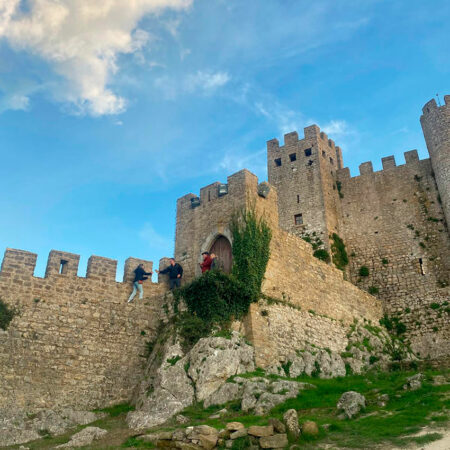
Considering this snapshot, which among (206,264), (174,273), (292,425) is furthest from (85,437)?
(174,273)

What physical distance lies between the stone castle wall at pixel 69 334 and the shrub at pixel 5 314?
0.42 ft

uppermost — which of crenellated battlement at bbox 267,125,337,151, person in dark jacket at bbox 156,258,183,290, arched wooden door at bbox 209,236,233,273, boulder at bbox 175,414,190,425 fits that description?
crenellated battlement at bbox 267,125,337,151

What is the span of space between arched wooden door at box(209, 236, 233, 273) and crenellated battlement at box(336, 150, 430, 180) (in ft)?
49.7

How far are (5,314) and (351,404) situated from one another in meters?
10.5

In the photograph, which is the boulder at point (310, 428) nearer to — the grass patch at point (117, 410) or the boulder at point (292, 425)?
the boulder at point (292, 425)

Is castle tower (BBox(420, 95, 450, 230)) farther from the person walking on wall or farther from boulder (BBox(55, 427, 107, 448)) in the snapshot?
boulder (BBox(55, 427, 107, 448))

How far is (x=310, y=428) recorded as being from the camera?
10.2 meters

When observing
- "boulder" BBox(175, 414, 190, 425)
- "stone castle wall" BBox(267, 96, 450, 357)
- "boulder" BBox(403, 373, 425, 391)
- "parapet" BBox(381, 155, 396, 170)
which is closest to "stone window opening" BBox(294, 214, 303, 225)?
"stone castle wall" BBox(267, 96, 450, 357)

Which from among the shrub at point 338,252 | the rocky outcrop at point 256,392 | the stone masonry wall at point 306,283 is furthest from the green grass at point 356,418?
the shrub at point 338,252

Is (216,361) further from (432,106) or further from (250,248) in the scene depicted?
(432,106)

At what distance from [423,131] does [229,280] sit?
1832cm

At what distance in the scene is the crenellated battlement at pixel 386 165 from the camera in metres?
30.0

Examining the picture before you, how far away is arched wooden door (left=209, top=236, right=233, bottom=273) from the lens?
19016 millimetres

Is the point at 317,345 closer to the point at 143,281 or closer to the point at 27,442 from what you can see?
the point at 143,281
